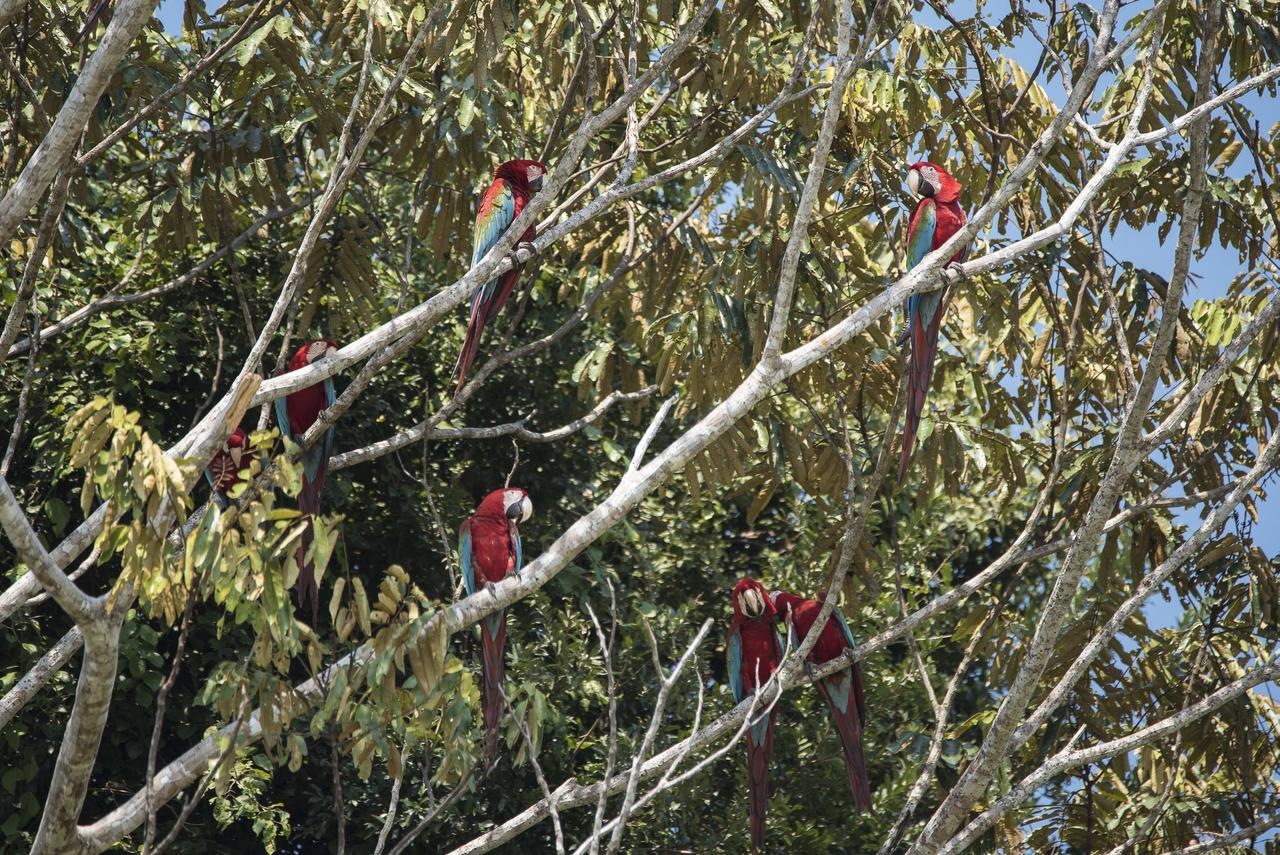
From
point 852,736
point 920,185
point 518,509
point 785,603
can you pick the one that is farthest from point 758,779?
point 920,185

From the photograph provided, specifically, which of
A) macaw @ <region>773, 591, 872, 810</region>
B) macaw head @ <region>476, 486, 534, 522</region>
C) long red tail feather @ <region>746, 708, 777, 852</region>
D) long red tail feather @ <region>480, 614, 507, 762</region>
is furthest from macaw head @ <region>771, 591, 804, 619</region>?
long red tail feather @ <region>480, 614, 507, 762</region>

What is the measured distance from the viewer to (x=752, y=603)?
3.46 meters

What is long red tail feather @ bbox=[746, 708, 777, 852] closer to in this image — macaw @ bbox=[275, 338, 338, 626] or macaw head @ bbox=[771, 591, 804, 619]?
macaw head @ bbox=[771, 591, 804, 619]

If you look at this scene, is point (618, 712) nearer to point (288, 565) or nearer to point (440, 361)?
point (440, 361)

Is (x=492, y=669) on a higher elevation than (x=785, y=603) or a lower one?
higher

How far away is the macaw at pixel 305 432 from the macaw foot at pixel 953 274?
1.24 m

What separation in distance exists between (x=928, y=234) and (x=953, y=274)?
61 cm

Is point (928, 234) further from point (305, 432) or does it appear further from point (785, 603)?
point (305, 432)

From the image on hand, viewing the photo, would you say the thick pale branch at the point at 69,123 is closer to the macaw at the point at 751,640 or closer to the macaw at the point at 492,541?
the macaw at the point at 492,541

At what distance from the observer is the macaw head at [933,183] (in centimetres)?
338

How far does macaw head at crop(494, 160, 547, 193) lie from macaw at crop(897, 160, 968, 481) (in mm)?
950

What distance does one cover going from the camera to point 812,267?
11.1 feet

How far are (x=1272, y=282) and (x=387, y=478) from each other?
2.76m

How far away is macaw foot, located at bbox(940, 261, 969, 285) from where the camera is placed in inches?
106
